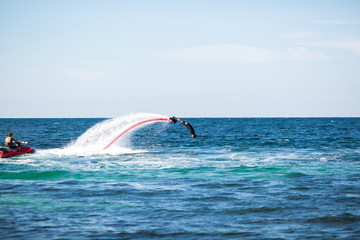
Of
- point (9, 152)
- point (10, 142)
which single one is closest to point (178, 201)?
point (9, 152)

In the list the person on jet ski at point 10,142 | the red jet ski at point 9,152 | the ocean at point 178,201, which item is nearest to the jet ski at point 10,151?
the red jet ski at point 9,152

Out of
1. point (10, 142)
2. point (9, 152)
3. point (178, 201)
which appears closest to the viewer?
point (178, 201)

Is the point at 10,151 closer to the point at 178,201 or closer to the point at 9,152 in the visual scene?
the point at 9,152

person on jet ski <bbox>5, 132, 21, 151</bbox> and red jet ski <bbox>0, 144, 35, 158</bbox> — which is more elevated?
person on jet ski <bbox>5, 132, 21, 151</bbox>

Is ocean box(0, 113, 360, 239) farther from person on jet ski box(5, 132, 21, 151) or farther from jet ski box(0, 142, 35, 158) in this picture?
person on jet ski box(5, 132, 21, 151)

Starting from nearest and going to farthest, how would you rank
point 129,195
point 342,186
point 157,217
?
point 157,217
point 129,195
point 342,186

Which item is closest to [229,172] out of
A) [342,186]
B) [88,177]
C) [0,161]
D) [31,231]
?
[342,186]

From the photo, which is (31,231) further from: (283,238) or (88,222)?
(283,238)

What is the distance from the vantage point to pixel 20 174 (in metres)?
23.3

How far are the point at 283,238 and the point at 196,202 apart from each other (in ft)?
16.4

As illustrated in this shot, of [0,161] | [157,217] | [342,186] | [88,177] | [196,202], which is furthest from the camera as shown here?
[0,161]

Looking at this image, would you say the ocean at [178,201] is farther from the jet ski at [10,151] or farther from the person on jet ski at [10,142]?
the person on jet ski at [10,142]

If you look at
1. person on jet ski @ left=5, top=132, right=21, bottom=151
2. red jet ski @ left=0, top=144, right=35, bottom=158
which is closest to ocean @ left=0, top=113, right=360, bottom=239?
red jet ski @ left=0, top=144, right=35, bottom=158

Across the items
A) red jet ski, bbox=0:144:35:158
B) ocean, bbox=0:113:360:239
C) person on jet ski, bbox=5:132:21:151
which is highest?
person on jet ski, bbox=5:132:21:151
